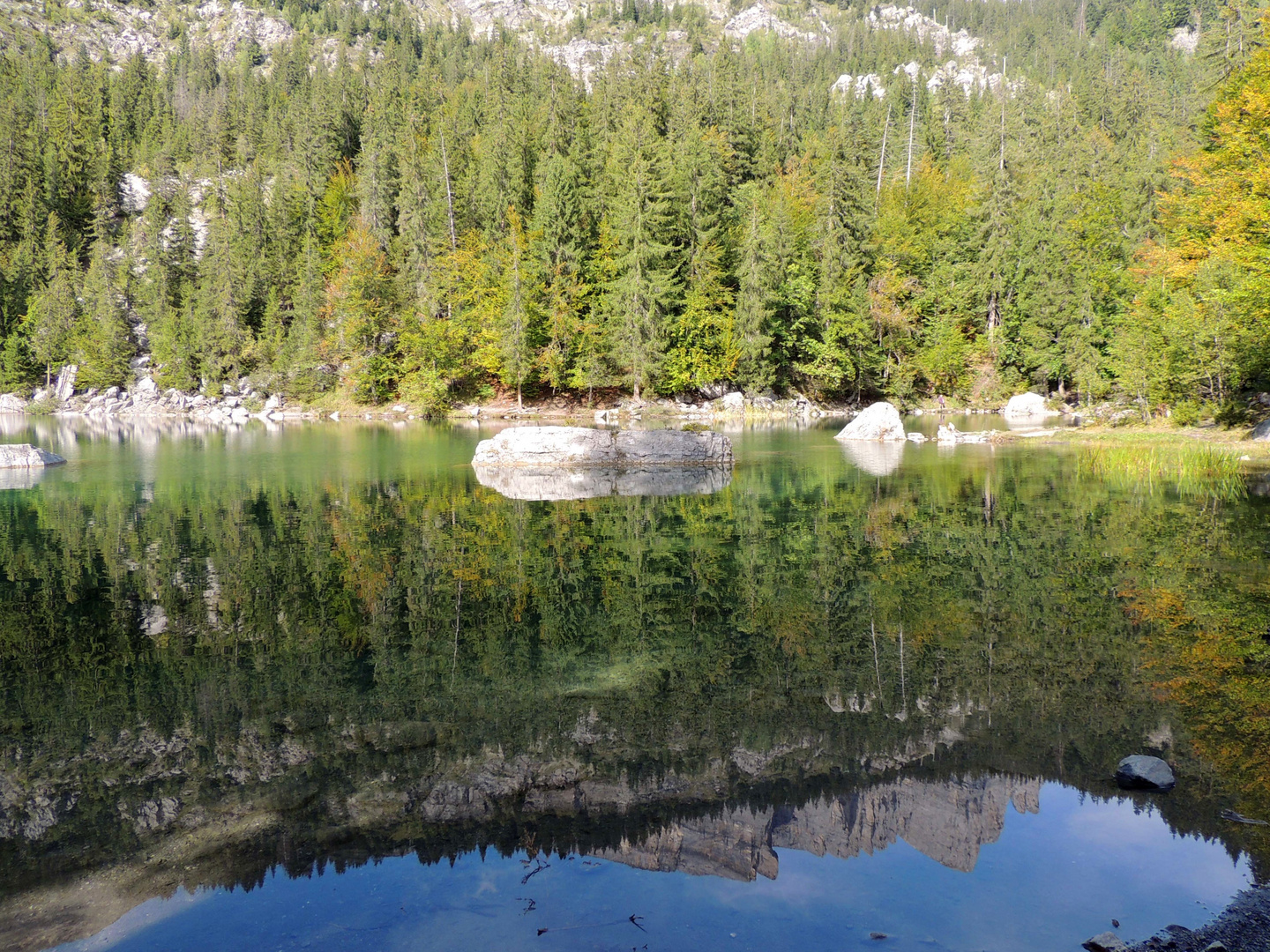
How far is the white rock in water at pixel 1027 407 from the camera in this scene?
47125 millimetres

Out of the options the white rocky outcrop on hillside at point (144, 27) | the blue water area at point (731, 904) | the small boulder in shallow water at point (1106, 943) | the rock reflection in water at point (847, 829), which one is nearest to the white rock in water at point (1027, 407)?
the rock reflection in water at point (847, 829)

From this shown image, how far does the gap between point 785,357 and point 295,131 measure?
61.5 m

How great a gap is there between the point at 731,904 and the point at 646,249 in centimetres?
4729

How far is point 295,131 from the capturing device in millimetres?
81750

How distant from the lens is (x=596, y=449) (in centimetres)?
2452

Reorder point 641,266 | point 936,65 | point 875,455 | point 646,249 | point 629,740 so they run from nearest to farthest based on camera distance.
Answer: point 629,740, point 875,455, point 646,249, point 641,266, point 936,65

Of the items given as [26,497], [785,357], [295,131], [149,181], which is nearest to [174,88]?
[149,181]

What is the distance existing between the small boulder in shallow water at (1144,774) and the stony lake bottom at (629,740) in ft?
0.54

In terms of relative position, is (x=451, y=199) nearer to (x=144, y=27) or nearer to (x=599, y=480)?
(x=599, y=480)

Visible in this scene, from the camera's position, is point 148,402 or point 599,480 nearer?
point 599,480

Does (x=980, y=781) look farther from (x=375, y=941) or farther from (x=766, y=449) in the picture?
(x=766, y=449)

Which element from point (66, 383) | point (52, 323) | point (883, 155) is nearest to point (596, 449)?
point (883, 155)

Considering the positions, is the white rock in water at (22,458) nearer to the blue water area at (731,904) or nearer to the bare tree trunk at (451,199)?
the blue water area at (731,904)

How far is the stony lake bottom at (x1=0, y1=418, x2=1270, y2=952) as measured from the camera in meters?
4.19
